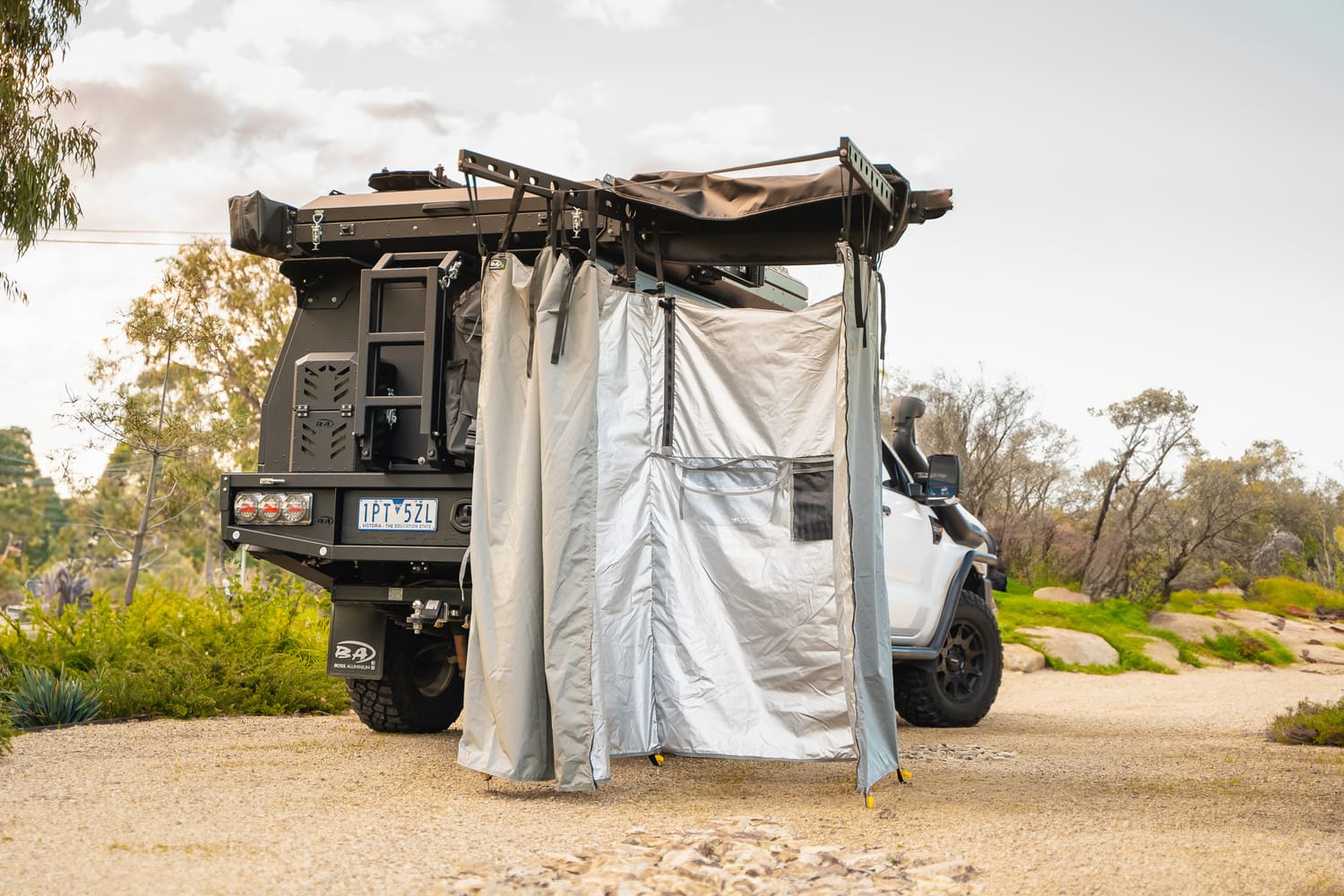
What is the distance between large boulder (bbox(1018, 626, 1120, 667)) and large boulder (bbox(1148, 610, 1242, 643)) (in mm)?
1860

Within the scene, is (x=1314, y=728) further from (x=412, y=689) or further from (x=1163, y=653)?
(x=1163, y=653)

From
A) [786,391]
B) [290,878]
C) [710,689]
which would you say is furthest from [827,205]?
[290,878]

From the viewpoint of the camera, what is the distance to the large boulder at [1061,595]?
1792cm

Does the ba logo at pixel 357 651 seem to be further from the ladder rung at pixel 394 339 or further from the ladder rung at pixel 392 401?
the ladder rung at pixel 394 339

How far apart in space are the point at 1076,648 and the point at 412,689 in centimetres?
983

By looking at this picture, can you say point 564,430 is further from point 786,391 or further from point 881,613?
point 881,613

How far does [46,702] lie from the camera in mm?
7066

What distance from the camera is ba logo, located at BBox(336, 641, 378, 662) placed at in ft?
20.7

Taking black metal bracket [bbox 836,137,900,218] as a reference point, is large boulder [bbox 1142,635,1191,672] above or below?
below

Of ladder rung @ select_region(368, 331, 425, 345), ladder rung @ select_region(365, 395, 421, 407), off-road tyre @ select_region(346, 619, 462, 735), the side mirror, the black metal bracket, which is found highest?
the black metal bracket

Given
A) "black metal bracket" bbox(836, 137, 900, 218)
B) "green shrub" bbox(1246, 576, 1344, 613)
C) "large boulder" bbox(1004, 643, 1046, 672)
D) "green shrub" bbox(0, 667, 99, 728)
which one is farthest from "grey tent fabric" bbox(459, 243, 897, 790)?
"green shrub" bbox(1246, 576, 1344, 613)

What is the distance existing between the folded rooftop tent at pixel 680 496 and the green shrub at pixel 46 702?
353 cm

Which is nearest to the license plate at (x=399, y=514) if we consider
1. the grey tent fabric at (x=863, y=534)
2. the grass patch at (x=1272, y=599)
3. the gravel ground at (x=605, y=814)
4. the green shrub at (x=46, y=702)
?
the gravel ground at (x=605, y=814)

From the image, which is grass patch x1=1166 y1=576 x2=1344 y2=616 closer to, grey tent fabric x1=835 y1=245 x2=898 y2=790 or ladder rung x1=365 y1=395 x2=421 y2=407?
grey tent fabric x1=835 y1=245 x2=898 y2=790
